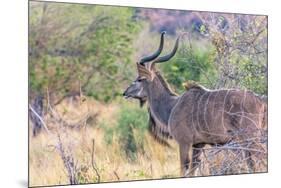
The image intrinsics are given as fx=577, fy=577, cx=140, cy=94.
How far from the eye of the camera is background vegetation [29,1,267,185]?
206 inches

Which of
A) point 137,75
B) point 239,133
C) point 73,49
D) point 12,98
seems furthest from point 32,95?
point 239,133

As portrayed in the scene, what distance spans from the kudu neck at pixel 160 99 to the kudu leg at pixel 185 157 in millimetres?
299

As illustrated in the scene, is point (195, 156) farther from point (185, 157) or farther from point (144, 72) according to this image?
point (144, 72)

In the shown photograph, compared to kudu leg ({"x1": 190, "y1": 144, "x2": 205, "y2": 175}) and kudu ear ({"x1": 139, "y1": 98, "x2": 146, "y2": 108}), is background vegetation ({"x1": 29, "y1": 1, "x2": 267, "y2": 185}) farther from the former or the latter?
kudu leg ({"x1": 190, "y1": 144, "x2": 205, "y2": 175})

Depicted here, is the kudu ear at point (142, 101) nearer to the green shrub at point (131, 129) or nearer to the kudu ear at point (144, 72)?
the green shrub at point (131, 129)

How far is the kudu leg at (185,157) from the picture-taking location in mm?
5680

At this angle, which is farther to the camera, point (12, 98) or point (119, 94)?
point (119, 94)

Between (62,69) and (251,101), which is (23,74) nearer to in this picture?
(62,69)

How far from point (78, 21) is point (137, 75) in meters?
0.77

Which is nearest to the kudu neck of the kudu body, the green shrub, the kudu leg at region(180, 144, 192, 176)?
the kudu body

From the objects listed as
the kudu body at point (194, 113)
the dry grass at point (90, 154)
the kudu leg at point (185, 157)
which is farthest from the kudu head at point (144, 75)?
the kudu leg at point (185, 157)

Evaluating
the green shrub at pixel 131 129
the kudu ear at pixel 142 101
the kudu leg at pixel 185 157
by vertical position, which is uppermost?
the kudu ear at pixel 142 101

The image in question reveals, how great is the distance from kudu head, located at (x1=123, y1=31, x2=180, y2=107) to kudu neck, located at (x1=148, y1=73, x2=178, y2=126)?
5 cm

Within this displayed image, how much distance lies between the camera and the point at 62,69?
5.29 m
